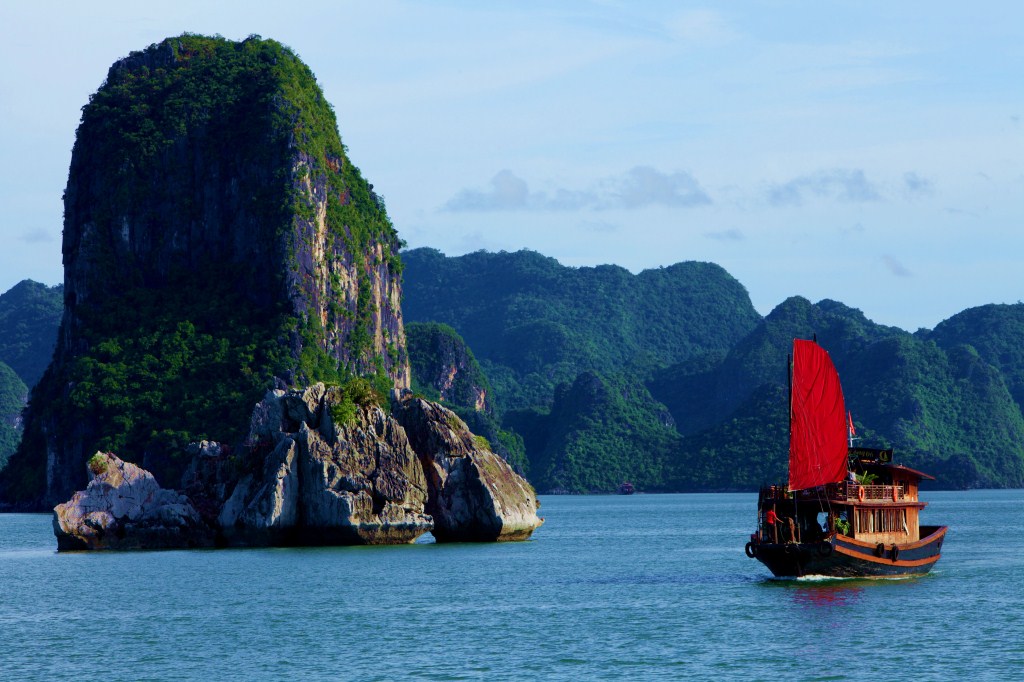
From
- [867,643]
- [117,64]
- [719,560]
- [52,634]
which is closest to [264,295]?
[117,64]

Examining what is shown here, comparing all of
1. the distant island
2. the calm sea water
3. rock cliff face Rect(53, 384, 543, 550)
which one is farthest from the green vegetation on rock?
the calm sea water

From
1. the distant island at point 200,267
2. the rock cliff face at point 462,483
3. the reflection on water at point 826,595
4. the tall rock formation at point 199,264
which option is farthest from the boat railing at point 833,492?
the tall rock formation at point 199,264

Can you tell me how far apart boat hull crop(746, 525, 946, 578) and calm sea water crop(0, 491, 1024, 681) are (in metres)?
0.54

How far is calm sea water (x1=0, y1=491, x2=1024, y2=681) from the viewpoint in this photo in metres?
33.1

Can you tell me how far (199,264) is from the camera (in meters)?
129

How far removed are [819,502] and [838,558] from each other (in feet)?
5.76

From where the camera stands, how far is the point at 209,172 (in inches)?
5138

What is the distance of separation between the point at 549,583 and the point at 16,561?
24729mm

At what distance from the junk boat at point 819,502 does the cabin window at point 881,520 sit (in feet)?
0.10

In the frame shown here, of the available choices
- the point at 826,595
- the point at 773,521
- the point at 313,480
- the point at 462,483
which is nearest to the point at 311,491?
the point at 313,480

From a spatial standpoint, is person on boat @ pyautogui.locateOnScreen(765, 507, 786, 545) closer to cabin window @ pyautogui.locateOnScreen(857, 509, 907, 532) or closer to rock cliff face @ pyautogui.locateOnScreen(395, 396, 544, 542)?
cabin window @ pyautogui.locateOnScreen(857, 509, 907, 532)

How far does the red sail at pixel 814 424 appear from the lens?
45.5 meters

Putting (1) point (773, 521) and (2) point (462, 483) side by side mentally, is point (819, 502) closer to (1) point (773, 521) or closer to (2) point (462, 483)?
(1) point (773, 521)

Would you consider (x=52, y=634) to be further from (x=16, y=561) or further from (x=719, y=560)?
(x=719, y=560)
